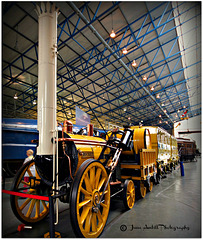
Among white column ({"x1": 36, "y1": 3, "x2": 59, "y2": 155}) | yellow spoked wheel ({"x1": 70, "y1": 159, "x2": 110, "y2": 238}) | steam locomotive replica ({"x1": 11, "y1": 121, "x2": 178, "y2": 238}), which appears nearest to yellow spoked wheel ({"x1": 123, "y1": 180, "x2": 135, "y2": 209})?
steam locomotive replica ({"x1": 11, "y1": 121, "x2": 178, "y2": 238})

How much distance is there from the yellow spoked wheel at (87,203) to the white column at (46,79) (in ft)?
2.33

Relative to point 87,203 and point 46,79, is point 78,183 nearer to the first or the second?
point 87,203

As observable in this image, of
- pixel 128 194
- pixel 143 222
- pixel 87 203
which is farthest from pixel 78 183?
pixel 128 194

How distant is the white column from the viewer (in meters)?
2.68

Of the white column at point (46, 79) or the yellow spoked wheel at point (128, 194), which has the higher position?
the white column at point (46, 79)

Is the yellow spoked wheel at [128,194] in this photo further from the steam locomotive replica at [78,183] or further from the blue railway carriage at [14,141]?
the blue railway carriage at [14,141]

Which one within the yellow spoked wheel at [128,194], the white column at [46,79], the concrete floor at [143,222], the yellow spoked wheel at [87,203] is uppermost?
the white column at [46,79]

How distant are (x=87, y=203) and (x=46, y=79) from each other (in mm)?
2198

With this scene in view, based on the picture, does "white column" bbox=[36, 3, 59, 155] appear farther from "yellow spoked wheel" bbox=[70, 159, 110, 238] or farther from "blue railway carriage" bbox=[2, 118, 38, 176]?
"blue railway carriage" bbox=[2, 118, 38, 176]

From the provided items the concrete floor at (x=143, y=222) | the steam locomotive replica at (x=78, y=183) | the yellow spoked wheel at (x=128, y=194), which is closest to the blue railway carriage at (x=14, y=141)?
the concrete floor at (x=143, y=222)

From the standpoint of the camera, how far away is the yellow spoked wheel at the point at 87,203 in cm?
219

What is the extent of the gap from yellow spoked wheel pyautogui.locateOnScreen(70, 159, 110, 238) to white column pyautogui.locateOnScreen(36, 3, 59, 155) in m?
0.71

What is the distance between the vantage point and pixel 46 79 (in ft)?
9.02

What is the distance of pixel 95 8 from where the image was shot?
912 centimetres
